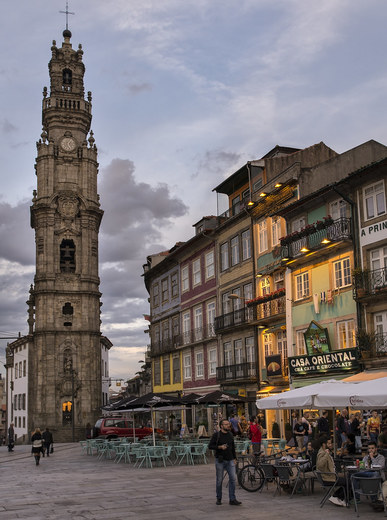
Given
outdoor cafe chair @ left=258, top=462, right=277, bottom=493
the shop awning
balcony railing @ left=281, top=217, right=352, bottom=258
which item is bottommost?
outdoor cafe chair @ left=258, top=462, right=277, bottom=493

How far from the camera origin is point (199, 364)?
43.8 m

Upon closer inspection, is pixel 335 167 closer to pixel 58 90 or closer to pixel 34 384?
pixel 34 384

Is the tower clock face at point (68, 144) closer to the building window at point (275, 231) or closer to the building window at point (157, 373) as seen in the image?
the building window at point (157, 373)

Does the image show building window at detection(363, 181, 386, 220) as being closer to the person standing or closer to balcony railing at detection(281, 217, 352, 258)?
balcony railing at detection(281, 217, 352, 258)

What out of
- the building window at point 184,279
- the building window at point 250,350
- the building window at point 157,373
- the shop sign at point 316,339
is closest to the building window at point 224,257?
the building window at point 250,350

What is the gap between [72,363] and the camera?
226 ft

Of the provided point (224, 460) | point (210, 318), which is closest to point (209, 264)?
point (210, 318)

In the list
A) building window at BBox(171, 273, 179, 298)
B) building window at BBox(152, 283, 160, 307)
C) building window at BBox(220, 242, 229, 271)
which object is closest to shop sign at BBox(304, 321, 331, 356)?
building window at BBox(220, 242, 229, 271)

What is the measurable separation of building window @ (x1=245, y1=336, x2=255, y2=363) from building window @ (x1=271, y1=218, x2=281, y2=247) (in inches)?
223

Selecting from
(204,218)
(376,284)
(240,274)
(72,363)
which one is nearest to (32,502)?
(376,284)

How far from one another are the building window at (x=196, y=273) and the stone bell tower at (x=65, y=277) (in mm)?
26493

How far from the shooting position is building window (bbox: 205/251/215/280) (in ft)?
139

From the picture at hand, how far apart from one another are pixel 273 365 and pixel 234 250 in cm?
886

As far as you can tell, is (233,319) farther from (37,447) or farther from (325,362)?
(37,447)
